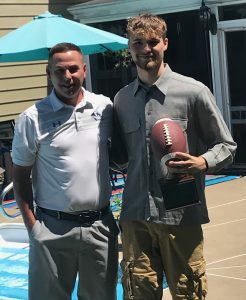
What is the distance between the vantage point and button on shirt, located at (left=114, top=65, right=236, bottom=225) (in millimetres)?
2848

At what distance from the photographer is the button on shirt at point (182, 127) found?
9.34ft

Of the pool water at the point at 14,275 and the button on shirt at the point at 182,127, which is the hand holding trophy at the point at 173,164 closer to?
the button on shirt at the point at 182,127

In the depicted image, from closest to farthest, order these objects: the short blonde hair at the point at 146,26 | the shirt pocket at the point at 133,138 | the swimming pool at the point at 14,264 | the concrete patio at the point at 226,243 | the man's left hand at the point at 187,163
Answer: the man's left hand at the point at 187,163 < the short blonde hair at the point at 146,26 < the shirt pocket at the point at 133,138 < the concrete patio at the point at 226,243 < the swimming pool at the point at 14,264

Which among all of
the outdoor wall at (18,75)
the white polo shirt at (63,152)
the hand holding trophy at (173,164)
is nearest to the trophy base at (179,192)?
the hand holding trophy at (173,164)

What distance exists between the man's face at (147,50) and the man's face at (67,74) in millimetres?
329

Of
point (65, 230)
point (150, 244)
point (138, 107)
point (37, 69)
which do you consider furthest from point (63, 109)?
point (37, 69)

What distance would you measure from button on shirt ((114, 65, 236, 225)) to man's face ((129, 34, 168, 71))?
10cm

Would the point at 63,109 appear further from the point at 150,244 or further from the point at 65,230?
the point at 150,244

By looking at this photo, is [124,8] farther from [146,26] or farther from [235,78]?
[146,26]

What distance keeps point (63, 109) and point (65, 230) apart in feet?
2.14

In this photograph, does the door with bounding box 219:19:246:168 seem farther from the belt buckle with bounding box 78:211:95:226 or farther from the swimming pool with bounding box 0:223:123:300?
the belt buckle with bounding box 78:211:95:226

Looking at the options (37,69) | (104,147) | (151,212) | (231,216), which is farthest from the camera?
(37,69)

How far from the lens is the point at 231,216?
6672 millimetres

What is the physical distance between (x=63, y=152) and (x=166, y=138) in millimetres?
596
